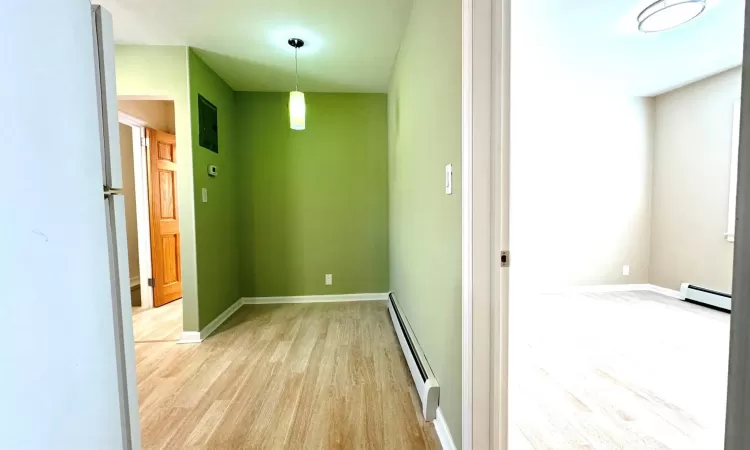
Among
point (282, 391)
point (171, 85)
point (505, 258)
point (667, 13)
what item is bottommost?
point (282, 391)

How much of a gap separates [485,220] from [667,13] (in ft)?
7.58

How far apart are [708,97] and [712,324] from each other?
2463mm

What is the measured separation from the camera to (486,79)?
107 centimetres

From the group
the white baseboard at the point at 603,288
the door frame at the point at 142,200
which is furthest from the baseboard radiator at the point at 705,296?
the door frame at the point at 142,200

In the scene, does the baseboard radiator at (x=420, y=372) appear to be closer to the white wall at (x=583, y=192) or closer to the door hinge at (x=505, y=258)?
the door hinge at (x=505, y=258)

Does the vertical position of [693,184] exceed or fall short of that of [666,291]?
it exceeds it

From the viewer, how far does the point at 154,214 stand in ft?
11.6

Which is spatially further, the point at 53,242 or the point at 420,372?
the point at 420,372

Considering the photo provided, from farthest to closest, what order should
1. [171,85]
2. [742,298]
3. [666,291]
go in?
[666,291] → [171,85] → [742,298]

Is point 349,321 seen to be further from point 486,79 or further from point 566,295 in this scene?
point 566,295

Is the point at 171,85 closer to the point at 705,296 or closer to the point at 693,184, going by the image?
the point at 693,184

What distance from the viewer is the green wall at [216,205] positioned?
107 inches

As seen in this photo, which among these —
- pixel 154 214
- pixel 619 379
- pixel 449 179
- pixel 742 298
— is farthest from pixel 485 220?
pixel 154 214

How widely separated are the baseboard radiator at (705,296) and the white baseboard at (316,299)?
3451mm
